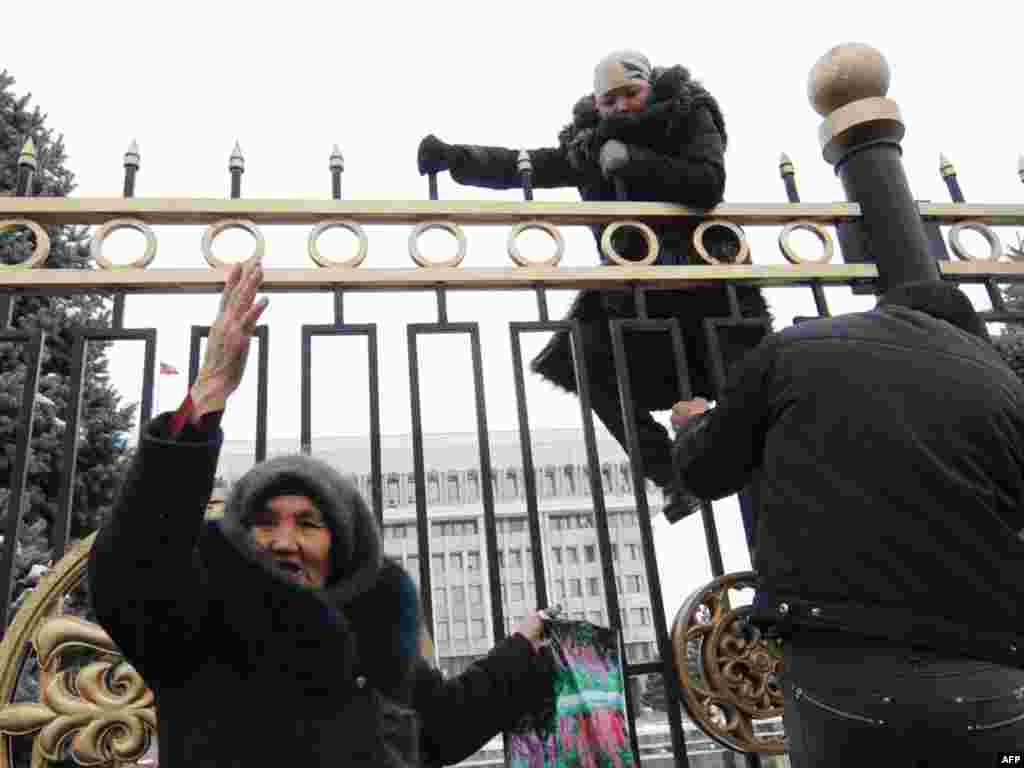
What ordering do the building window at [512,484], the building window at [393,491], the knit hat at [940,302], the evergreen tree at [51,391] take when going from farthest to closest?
the building window at [512,484] < the building window at [393,491] < the evergreen tree at [51,391] < the knit hat at [940,302]

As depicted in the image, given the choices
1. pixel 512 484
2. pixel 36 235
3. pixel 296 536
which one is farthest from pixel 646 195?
pixel 512 484

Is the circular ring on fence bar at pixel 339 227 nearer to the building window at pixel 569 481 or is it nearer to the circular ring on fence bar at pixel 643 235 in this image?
the circular ring on fence bar at pixel 643 235

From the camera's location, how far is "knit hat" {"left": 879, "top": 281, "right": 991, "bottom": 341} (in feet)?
5.98

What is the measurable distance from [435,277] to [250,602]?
3.79ft

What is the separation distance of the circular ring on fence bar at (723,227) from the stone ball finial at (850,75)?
0.60 meters

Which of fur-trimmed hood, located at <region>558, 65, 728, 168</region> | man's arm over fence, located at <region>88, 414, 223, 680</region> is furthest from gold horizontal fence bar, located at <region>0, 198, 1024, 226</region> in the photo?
man's arm over fence, located at <region>88, 414, 223, 680</region>

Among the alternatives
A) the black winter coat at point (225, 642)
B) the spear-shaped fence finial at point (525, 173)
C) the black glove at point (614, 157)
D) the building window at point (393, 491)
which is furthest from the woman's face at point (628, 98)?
the building window at point (393, 491)

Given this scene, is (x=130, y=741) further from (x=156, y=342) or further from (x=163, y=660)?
(x=156, y=342)

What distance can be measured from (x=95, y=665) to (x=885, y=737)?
1.61 metres

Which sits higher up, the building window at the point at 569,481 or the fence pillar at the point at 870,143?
the building window at the point at 569,481

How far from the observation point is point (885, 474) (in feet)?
4.85

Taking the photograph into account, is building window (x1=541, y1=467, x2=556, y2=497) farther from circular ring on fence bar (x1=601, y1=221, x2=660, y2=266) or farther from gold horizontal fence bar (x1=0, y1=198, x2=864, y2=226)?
circular ring on fence bar (x1=601, y1=221, x2=660, y2=266)

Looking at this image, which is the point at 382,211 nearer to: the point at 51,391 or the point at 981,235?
the point at 981,235

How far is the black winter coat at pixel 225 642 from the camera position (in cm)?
135
